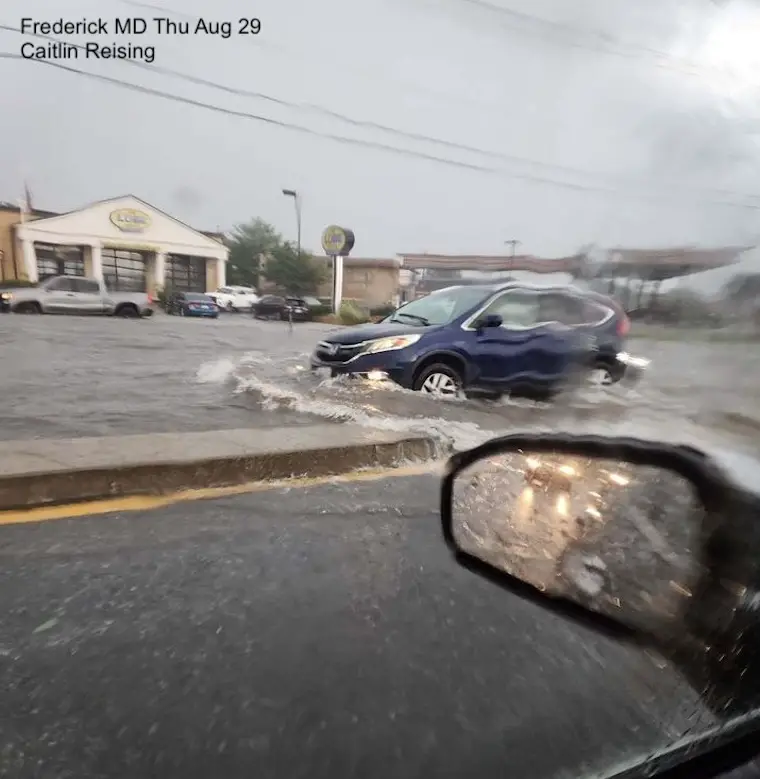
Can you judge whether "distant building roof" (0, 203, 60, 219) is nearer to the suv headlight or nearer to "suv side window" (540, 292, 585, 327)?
the suv headlight

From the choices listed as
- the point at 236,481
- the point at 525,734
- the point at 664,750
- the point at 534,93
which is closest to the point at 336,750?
the point at 525,734

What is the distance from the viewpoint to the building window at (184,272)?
1.42m

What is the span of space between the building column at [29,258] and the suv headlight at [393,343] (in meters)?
0.92

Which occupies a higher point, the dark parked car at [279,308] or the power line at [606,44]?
the power line at [606,44]

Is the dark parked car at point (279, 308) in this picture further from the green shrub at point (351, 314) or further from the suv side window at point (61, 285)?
the suv side window at point (61, 285)

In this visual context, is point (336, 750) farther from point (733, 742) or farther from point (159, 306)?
point (159, 306)

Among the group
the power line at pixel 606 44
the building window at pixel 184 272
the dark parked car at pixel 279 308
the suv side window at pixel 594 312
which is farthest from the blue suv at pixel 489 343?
the power line at pixel 606 44

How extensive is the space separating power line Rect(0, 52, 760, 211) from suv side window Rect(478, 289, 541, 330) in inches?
12.7

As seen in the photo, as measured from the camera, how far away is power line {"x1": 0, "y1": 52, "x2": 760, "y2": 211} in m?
1.18

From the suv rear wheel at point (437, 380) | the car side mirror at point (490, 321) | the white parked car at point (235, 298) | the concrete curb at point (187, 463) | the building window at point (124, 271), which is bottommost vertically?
the concrete curb at point (187, 463)

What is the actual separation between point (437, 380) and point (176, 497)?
877 mm

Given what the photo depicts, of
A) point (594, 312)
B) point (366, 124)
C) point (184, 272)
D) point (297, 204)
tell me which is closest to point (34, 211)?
point (184, 272)

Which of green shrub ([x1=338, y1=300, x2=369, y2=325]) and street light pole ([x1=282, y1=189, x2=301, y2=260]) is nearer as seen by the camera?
street light pole ([x1=282, y1=189, x2=301, y2=260])

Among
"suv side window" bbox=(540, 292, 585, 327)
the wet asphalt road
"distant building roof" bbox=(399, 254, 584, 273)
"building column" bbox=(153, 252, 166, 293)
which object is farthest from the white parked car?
"suv side window" bbox=(540, 292, 585, 327)
